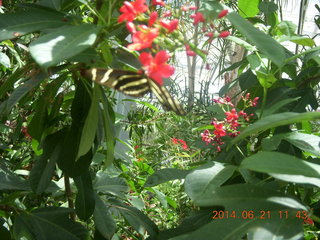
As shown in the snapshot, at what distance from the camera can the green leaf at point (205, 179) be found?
26.9 inches

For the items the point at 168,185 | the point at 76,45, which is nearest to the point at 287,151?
the point at 76,45

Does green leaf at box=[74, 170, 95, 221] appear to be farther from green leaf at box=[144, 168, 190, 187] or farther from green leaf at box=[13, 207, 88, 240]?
green leaf at box=[144, 168, 190, 187]

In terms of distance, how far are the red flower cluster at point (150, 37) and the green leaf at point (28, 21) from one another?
16 centimetres

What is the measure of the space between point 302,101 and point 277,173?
0.53m

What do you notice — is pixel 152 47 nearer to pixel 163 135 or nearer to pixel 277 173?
pixel 277 173

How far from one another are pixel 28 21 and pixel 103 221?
517 millimetres

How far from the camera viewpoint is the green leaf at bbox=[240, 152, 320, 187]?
0.58 meters

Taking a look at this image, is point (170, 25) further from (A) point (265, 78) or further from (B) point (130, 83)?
(A) point (265, 78)

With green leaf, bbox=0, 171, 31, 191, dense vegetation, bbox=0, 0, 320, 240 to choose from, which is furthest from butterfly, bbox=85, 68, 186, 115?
green leaf, bbox=0, 171, 31, 191

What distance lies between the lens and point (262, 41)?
68 centimetres

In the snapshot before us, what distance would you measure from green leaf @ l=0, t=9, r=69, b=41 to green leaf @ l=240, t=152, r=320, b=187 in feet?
1.28

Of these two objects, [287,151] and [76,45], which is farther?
[287,151]

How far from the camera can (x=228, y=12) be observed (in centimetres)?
73
